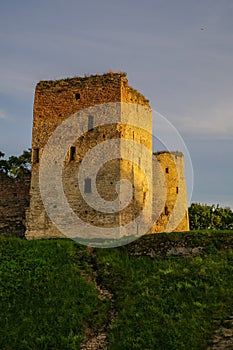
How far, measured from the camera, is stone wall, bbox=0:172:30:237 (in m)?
29.6

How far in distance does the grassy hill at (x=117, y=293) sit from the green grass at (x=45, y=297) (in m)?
0.03

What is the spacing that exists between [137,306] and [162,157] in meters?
20.6

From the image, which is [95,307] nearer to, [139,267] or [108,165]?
[139,267]

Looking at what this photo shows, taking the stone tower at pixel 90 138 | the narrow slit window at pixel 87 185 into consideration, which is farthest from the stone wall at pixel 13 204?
the narrow slit window at pixel 87 185

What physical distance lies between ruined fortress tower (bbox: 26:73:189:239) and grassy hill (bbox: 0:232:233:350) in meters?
5.15

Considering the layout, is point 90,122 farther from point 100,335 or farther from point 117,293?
point 100,335

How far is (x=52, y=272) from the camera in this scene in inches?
757

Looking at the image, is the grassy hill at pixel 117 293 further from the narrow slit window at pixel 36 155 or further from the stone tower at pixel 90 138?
the narrow slit window at pixel 36 155

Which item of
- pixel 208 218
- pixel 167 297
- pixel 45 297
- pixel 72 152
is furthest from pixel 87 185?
pixel 208 218

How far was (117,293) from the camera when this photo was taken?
17.6 meters

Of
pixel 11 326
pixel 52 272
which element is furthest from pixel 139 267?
pixel 11 326

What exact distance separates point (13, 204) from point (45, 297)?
13310mm

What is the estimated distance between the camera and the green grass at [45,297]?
15.2 metres

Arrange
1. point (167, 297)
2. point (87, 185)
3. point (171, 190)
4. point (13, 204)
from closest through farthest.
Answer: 1. point (167, 297)
2. point (87, 185)
3. point (13, 204)
4. point (171, 190)
